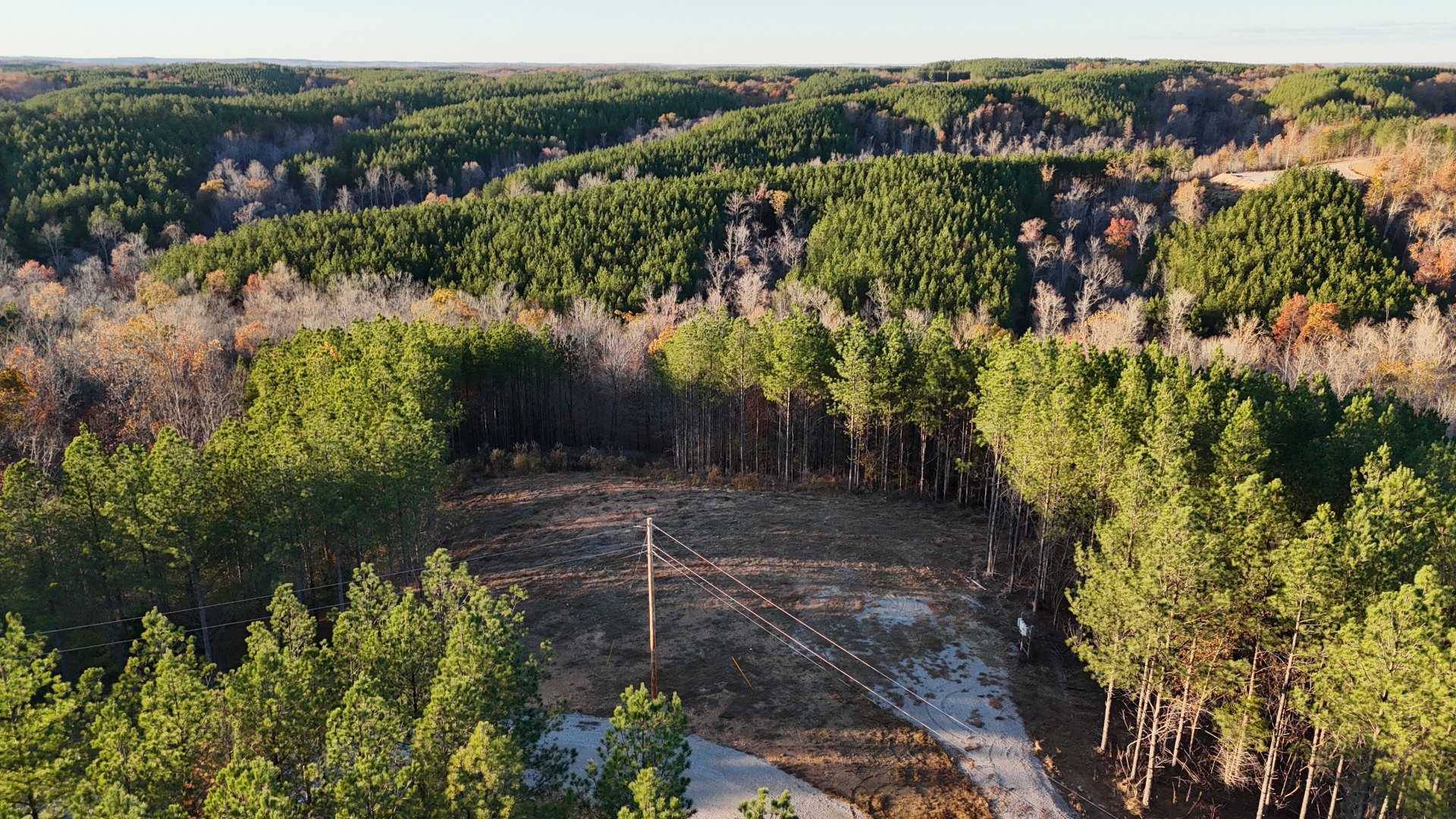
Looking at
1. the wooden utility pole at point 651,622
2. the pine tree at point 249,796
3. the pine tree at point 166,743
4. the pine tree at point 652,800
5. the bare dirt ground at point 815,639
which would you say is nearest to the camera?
the pine tree at point 249,796

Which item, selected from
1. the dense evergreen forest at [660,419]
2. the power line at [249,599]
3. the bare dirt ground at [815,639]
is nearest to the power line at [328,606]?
A: the bare dirt ground at [815,639]

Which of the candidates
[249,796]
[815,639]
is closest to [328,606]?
[815,639]

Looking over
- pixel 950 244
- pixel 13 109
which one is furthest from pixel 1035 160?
pixel 13 109

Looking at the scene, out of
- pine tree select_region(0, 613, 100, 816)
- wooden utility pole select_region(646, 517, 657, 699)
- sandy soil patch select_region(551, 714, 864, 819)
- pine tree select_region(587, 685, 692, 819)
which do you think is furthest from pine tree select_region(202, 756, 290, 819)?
sandy soil patch select_region(551, 714, 864, 819)

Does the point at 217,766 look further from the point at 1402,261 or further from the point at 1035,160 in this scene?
the point at 1035,160

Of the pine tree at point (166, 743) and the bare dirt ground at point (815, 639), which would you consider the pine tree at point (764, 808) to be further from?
the pine tree at point (166, 743)
